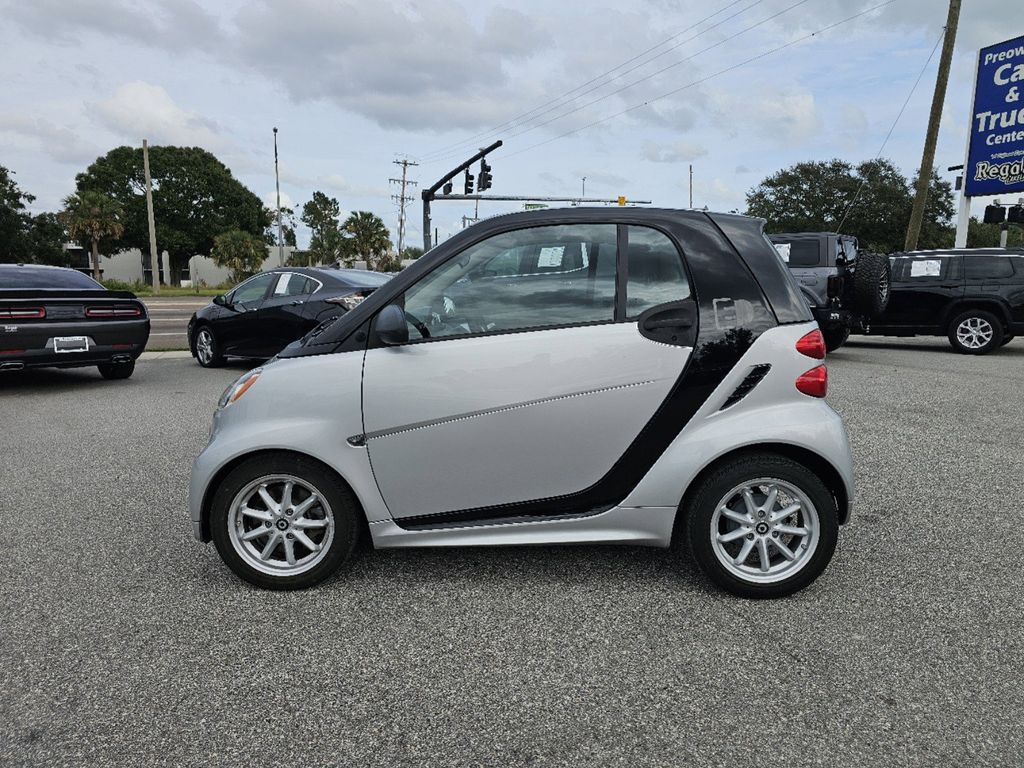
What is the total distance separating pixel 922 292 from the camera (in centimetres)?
1234

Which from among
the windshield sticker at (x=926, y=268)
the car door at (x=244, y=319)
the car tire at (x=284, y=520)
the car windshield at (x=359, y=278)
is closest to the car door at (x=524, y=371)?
the car tire at (x=284, y=520)

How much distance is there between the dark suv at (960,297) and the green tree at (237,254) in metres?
51.0

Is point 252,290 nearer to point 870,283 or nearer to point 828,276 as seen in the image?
point 870,283

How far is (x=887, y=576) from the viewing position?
11.2 ft

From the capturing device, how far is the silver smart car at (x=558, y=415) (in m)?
3.04

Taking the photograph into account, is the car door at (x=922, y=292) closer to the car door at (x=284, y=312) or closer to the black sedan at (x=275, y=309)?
the black sedan at (x=275, y=309)

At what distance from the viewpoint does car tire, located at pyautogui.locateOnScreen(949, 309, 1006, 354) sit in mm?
11922

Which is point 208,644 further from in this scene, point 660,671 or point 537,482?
point 660,671

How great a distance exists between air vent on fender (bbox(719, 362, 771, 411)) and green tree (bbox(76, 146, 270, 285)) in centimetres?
6391

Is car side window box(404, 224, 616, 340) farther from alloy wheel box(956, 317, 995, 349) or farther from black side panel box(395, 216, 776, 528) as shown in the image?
alloy wheel box(956, 317, 995, 349)

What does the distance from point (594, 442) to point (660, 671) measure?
2.98ft

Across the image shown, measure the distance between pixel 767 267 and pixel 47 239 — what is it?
6756cm

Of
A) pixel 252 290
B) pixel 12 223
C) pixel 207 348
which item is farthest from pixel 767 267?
pixel 12 223

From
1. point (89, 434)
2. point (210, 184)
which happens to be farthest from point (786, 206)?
point (89, 434)
